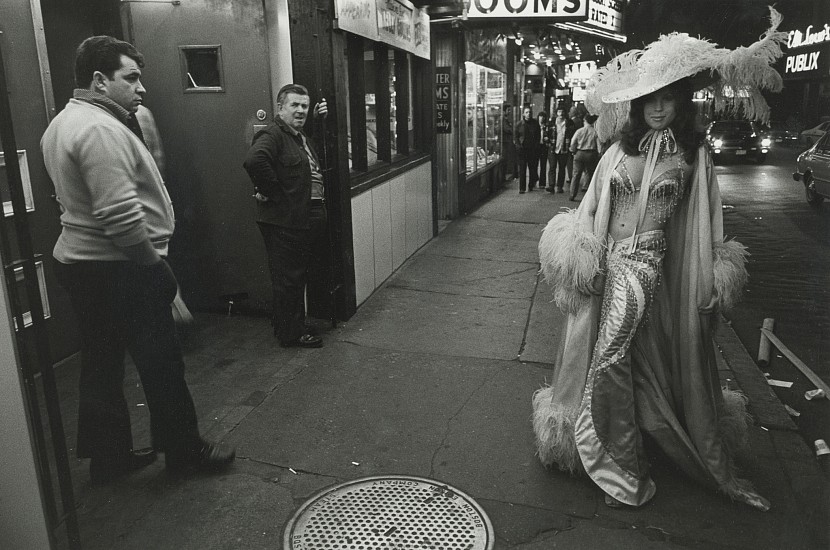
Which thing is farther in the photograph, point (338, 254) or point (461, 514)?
point (338, 254)

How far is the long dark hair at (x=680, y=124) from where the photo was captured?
330cm

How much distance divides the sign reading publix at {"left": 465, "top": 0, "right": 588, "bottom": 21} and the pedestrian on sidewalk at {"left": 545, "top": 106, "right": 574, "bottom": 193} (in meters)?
4.87

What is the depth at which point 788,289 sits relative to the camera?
790 centimetres

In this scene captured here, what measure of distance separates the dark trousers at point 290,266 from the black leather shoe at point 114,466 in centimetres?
196

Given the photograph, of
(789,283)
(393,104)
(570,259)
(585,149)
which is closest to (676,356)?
(570,259)

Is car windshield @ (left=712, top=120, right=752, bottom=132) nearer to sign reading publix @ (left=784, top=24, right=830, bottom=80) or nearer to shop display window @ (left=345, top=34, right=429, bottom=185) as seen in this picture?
sign reading publix @ (left=784, top=24, right=830, bottom=80)

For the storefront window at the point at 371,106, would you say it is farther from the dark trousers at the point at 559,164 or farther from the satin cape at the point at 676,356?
the dark trousers at the point at 559,164

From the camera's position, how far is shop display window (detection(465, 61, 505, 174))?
1276cm

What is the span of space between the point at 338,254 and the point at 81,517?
126 inches

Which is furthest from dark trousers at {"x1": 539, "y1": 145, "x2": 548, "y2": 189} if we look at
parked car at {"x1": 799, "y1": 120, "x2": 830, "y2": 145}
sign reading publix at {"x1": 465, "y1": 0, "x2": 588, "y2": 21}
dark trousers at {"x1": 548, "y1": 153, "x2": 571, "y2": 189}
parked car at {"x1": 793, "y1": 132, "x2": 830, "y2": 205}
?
parked car at {"x1": 799, "y1": 120, "x2": 830, "y2": 145}

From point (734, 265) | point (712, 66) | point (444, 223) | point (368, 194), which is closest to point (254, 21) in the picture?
point (368, 194)

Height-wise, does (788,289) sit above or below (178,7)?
below

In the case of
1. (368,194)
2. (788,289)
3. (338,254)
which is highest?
(368,194)

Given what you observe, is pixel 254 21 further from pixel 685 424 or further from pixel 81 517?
pixel 685 424
